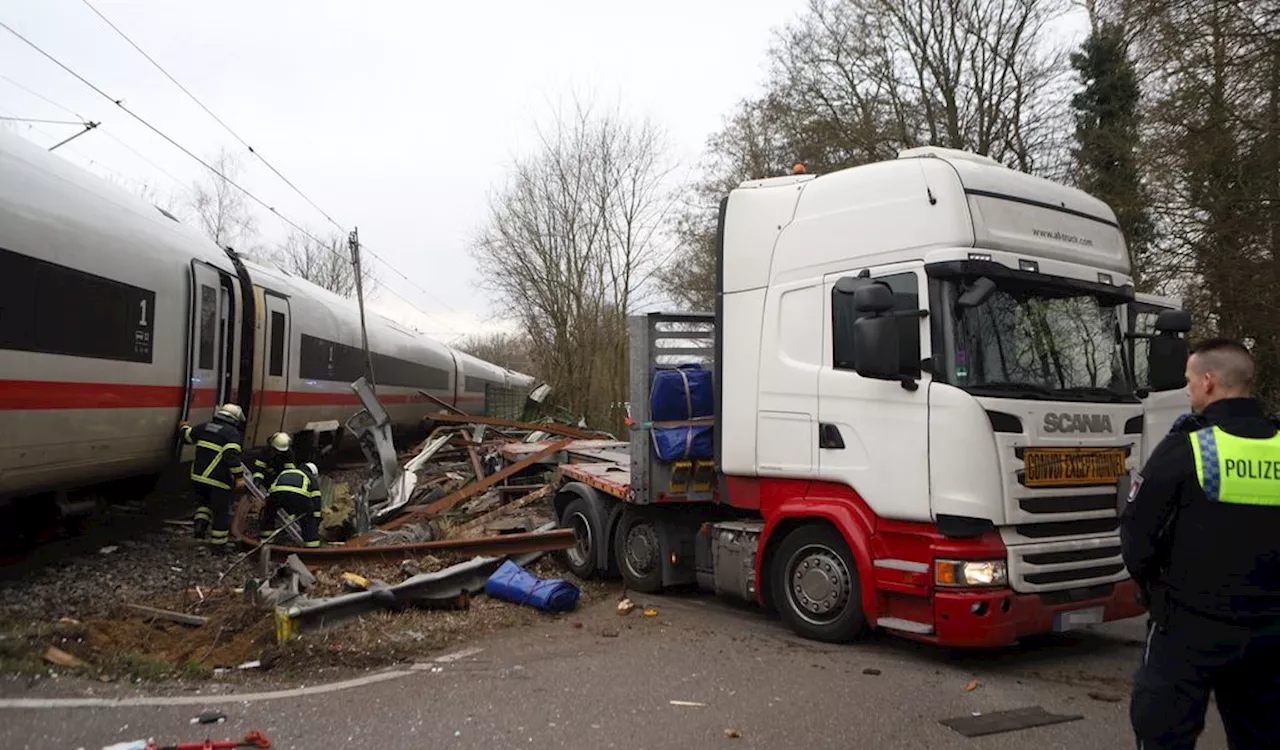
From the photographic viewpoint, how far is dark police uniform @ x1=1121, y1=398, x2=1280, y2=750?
8.62 feet

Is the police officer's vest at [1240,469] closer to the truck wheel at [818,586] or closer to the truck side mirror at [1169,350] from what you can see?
the truck wheel at [818,586]

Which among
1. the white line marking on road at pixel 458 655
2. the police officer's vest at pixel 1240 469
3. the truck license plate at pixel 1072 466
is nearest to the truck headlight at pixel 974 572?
the truck license plate at pixel 1072 466

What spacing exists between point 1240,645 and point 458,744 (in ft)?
10.3

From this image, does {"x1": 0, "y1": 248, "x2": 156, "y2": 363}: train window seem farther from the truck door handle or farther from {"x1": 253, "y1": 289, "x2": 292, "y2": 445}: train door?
the truck door handle

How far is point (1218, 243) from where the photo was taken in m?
13.4

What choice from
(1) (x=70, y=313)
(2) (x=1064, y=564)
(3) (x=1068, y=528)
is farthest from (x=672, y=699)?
(1) (x=70, y=313)

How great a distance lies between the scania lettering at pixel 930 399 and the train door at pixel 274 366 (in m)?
7.77

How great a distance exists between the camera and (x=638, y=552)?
7.33 meters

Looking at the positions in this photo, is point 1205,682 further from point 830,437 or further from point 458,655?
point 458,655

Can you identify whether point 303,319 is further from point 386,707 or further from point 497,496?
point 386,707

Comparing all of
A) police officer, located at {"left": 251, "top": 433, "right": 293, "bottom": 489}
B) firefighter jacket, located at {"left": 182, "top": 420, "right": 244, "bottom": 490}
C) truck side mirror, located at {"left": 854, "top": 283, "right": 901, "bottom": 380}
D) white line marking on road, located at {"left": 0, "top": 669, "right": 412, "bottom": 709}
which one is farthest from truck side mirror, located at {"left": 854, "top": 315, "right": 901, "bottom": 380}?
police officer, located at {"left": 251, "top": 433, "right": 293, "bottom": 489}

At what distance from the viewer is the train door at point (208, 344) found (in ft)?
30.4

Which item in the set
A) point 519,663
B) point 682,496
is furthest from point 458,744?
point 682,496

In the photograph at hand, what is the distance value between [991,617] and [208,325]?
8.68 m
